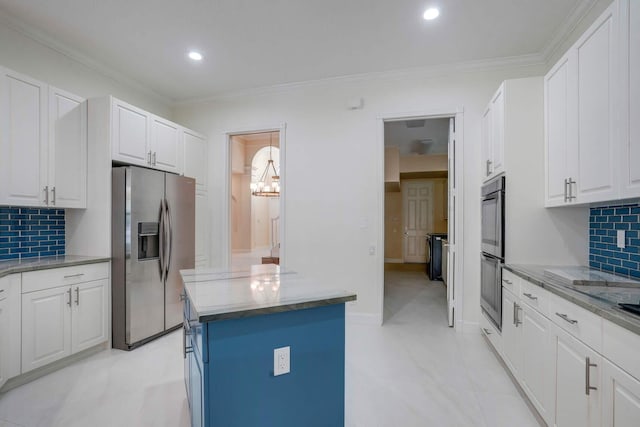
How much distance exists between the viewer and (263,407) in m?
1.33

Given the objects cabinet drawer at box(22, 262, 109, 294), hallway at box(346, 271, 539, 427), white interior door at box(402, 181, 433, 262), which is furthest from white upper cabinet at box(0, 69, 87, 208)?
white interior door at box(402, 181, 433, 262)

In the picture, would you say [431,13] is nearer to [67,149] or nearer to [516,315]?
[516,315]

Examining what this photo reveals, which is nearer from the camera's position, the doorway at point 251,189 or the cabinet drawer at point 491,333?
the cabinet drawer at point 491,333

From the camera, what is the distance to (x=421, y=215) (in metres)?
9.35

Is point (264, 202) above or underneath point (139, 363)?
above

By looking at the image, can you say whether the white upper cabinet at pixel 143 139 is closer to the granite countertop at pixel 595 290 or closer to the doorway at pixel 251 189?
the doorway at pixel 251 189

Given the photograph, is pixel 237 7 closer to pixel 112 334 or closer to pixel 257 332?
pixel 257 332

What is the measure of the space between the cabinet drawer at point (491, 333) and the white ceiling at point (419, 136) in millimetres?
2765

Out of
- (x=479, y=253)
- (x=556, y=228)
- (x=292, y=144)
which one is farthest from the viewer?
(x=292, y=144)

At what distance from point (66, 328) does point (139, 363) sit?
661 mm

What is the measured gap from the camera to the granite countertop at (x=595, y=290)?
1235mm

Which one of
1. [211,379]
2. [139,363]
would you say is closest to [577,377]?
[211,379]

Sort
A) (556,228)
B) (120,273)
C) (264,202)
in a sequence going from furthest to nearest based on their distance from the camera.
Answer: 1. (264,202)
2. (120,273)
3. (556,228)

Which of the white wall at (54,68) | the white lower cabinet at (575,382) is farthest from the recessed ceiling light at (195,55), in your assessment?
the white lower cabinet at (575,382)
